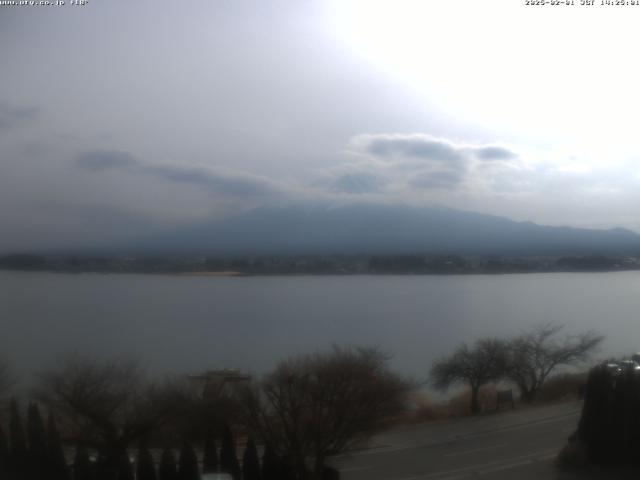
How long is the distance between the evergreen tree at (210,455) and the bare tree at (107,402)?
31 cm

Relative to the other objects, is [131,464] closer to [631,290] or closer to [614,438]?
[614,438]

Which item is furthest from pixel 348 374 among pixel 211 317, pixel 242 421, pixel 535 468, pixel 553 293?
pixel 553 293

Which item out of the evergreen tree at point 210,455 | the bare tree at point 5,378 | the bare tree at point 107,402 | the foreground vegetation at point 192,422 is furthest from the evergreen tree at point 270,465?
the bare tree at point 5,378

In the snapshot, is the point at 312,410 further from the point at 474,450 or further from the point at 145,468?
the point at 474,450

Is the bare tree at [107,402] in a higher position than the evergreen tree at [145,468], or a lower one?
higher

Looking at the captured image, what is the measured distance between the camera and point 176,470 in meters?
3.91

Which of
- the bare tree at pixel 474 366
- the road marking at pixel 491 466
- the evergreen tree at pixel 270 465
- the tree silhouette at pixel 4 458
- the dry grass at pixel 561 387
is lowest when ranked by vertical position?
the road marking at pixel 491 466

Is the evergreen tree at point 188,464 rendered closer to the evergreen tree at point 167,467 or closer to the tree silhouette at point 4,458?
the evergreen tree at point 167,467

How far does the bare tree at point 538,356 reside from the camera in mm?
4559

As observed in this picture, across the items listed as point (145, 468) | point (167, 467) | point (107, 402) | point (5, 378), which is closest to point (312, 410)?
point (167, 467)

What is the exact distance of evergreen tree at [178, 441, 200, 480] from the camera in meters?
3.89

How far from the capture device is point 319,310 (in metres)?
4.53

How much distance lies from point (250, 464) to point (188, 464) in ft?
1.38

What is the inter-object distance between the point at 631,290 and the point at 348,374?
2.55m
